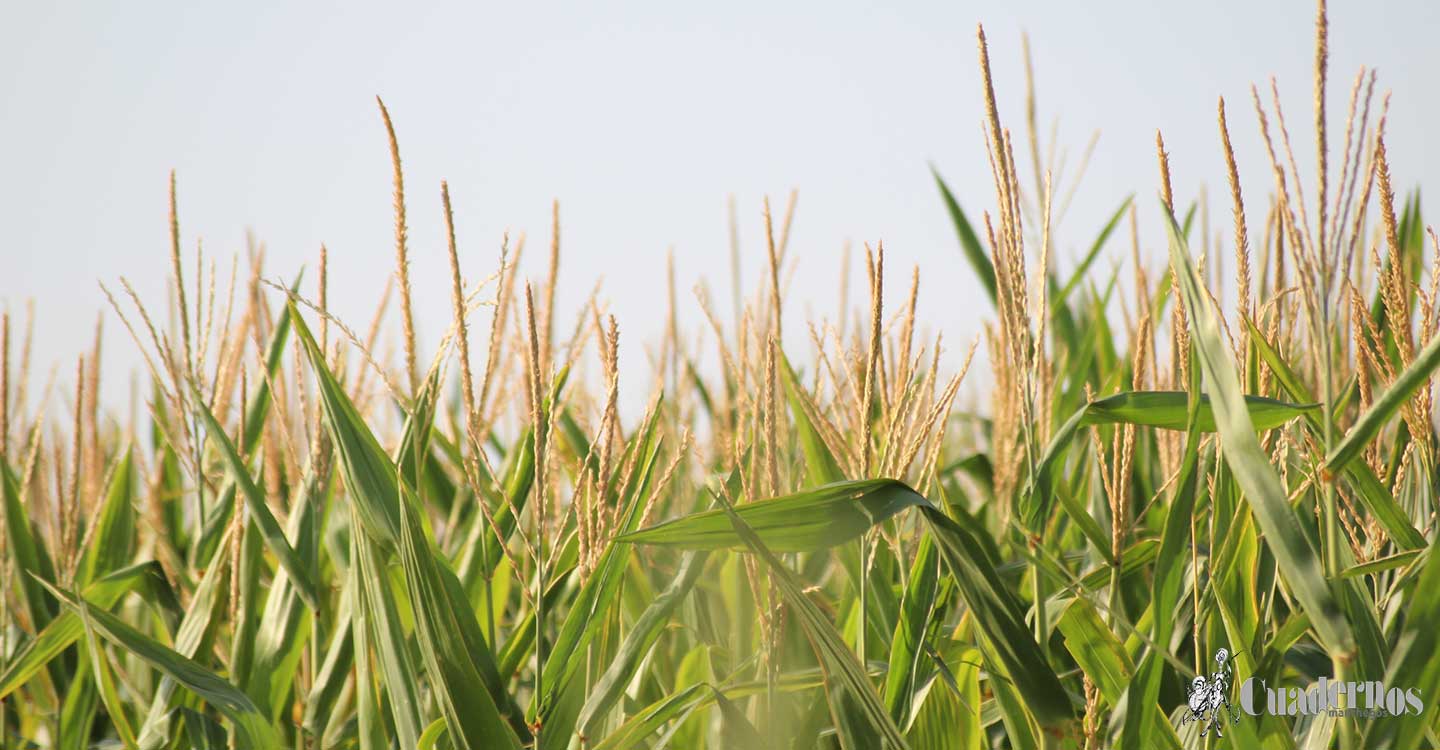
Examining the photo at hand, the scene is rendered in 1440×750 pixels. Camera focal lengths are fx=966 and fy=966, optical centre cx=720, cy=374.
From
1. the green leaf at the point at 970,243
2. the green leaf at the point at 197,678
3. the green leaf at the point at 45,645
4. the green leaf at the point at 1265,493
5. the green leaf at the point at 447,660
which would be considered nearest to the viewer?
the green leaf at the point at 1265,493

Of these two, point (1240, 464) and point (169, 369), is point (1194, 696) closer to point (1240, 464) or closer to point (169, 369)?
point (1240, 464)

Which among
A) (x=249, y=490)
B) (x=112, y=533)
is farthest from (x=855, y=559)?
(x=112, y=533)

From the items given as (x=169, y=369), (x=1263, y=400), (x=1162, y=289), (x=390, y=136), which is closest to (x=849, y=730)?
(x=1263, y=400)

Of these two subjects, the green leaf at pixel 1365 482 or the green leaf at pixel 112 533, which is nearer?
the green leaf at pixel 1365 482

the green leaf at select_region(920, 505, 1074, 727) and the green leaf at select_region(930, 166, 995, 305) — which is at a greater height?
the green leaf at select_region(930, 166, 995, 305)

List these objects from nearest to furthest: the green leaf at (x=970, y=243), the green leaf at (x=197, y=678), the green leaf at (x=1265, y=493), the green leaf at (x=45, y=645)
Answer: the green leaf at (x=1265, y=493) → the green leaf at (x=197, y=678) → the green leaf at (x=45, y=645) → the green leaf at (x=970, y=243)

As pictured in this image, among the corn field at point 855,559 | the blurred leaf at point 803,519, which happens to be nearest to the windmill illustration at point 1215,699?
the corn field at point 855,559

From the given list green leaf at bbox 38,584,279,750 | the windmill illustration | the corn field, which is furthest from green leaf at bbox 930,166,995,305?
green leaf at bbox 38,584,279,750

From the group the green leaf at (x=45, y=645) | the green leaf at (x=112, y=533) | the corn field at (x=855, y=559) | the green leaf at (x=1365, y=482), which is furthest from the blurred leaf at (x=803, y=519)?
the green leaf at (x=112, y=533)

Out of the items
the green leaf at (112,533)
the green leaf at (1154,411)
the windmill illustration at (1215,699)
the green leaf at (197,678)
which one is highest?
the green leaf at (1154,411)

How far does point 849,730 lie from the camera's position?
724 millimetres

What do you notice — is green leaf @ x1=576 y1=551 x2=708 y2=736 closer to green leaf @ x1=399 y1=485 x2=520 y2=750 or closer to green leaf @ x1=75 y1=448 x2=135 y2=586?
green leaf @ x1=399 y1=485 x2=520 y2=750

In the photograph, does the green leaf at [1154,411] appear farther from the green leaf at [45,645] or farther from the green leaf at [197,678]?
the green leaf at [45,645]

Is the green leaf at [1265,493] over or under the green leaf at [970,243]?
under
